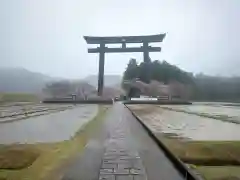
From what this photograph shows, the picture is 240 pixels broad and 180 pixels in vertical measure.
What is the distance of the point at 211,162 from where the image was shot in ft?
11.2

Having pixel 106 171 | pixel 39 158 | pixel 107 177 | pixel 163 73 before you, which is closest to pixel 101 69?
pixel 163 73

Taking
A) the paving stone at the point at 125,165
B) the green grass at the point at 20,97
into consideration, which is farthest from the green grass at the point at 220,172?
the green grass at the point at 20,97

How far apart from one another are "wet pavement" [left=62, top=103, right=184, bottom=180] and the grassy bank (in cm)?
17

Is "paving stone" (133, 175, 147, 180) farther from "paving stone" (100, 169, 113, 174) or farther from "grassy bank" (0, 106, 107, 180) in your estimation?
"grassy bank" (0, 106, 107, 180)

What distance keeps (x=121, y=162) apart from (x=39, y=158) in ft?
3.29

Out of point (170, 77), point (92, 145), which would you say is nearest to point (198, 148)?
point (92, 145)

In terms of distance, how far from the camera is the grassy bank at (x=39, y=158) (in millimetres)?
2898

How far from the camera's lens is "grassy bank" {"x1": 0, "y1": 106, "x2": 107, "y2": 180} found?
290cm

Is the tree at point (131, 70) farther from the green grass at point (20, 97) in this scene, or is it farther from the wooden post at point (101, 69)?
the green grass at point (20, 97)

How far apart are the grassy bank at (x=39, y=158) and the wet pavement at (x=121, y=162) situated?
0.56 ft

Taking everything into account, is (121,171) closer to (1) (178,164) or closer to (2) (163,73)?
(1) (178,164)

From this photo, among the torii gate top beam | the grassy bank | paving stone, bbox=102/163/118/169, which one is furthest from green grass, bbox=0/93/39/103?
paving stone, bbox=102/163/118/169

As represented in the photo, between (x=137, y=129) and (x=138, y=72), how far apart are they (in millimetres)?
21977

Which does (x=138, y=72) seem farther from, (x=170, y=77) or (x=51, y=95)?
(x=51, y=95)
